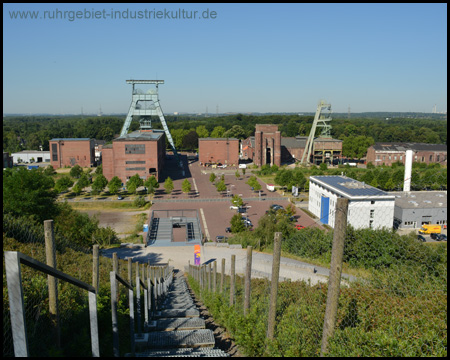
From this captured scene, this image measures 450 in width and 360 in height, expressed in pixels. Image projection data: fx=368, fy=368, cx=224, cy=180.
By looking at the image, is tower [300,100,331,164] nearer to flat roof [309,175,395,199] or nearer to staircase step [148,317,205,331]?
flat roof [309,175,395,199]

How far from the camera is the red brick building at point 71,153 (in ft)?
137

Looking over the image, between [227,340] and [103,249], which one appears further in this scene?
[103,249]

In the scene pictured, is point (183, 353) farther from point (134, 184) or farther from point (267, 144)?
point (267, 144)

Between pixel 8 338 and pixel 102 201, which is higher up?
pixel 8 338

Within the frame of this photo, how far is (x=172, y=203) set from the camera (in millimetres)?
27234

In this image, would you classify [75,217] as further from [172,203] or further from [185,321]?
[185,321]

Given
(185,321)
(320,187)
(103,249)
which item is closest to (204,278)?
(185,321)

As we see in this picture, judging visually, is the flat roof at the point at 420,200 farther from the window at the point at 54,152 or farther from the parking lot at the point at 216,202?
the window at the point at 54,152

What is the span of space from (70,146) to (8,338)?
140 feet

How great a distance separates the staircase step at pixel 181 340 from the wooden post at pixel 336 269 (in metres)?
1.29

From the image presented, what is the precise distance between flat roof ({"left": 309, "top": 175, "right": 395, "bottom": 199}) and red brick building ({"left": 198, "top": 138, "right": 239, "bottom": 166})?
819 inches

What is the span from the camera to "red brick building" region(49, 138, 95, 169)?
4178 cm

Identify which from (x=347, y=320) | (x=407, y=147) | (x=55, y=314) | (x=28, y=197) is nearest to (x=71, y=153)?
(x=28, y=197)

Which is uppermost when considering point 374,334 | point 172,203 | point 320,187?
point 374,334
